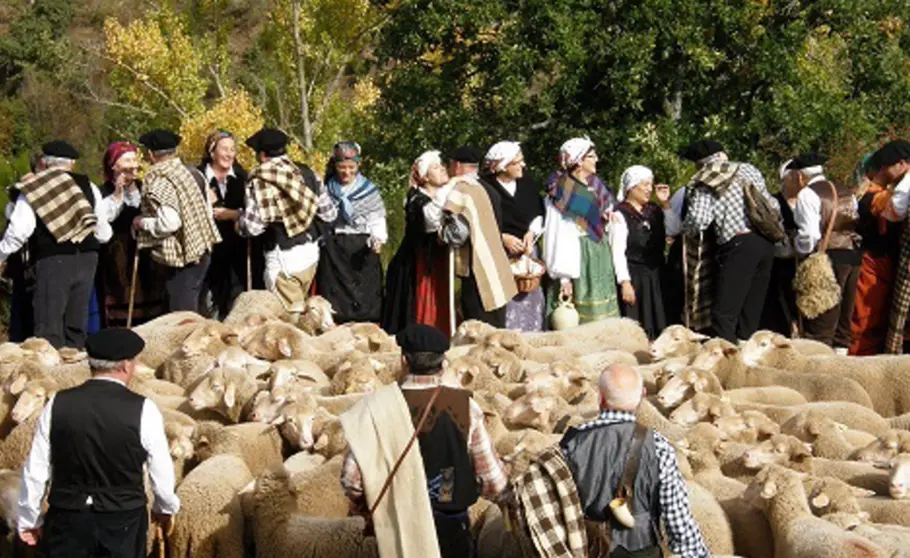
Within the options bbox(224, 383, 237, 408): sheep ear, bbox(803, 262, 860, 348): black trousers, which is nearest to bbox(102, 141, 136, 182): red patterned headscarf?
bbox(224, 383, 237, 408): sheep ear

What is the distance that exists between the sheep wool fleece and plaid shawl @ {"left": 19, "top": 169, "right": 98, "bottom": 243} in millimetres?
6306

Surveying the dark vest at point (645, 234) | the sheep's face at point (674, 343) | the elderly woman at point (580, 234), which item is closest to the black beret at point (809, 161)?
the dark vest at point (645, 234)

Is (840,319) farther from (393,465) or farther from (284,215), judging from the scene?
(393,465)

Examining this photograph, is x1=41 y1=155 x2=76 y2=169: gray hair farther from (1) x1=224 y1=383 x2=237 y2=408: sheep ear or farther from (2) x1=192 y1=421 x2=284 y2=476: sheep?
(2) x1=192 y1=421 x2=284 y2=476: sheep

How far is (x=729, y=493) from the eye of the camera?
32.8 ft

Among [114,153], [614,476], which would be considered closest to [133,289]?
[114,153]

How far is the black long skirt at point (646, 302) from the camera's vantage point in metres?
15.1

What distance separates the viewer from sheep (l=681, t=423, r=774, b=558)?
375 inches

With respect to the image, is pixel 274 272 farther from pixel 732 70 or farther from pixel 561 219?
pixel 732 70

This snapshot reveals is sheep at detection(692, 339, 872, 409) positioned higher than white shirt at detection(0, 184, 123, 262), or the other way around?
white shirt at detection(0, 184, 123, 262)

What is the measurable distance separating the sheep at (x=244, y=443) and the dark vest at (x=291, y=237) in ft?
12.6

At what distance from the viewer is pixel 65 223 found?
13812mm

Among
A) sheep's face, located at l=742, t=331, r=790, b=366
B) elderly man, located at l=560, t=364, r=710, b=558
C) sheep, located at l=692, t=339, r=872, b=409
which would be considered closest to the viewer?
elderly man, located at l=560, t=364, r=710, b=558

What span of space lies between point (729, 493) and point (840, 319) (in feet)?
Result: 16.9
